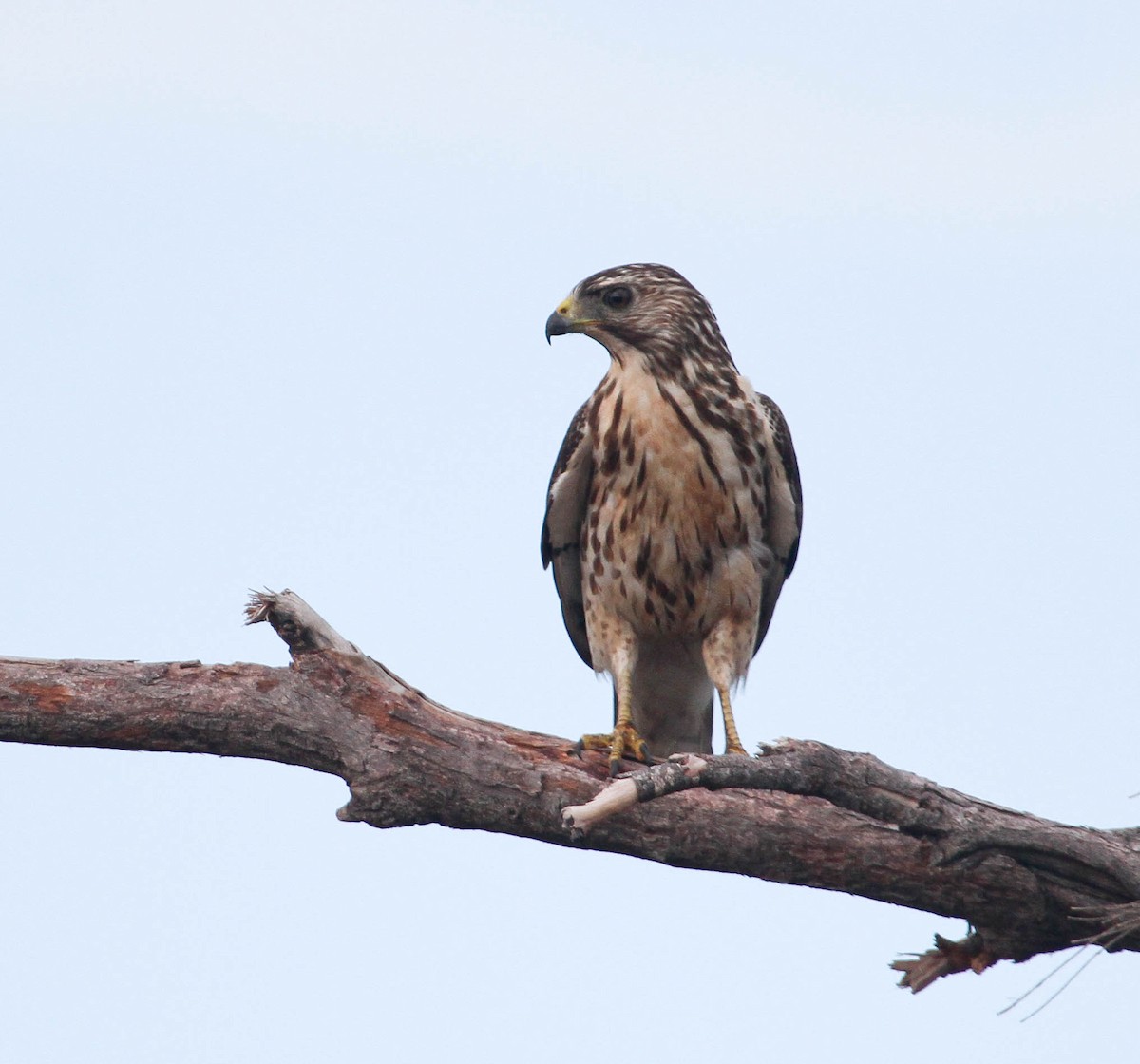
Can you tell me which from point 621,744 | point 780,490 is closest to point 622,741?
point 621,744

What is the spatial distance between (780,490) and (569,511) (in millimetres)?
964

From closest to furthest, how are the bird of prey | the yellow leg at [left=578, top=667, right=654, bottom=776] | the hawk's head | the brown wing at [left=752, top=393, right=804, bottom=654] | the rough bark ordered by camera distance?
1. the rough bark
2. the yellow leg at [left=578, top=667, right=654, bottom=776]
3. the bird of prey
4. the hawk's head
5. the brown wing at [left=752, top=393, right=804, bottom=654]

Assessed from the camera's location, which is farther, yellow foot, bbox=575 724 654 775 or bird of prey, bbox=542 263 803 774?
bird of prey, bbox=542 263 803 774

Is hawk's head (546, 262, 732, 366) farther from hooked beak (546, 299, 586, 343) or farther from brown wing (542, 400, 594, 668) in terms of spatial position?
brown wing (542, 400, 594, 668)

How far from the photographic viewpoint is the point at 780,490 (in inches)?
266

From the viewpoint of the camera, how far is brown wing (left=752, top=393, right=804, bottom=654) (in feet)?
22.1

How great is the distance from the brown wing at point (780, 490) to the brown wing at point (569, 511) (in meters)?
0.81

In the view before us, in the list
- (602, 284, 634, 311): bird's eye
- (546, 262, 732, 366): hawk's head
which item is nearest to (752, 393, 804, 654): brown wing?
(546, 262, 732, 366): hawk's head

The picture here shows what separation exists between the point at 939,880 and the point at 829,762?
24.4 inches

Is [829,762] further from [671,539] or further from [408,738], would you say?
[671,539]

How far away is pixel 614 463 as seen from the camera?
650 centimetres

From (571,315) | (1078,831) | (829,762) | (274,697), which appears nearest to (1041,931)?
(1078,831)

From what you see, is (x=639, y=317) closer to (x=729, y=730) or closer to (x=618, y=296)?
(x=618, y=296)

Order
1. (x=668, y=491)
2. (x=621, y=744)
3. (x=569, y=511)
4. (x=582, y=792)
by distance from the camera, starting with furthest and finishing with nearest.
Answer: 1. (x=569, y=511)
2. (x=668, y=491)
3. (x=621, y=744)
4. (x=582, y=792)
